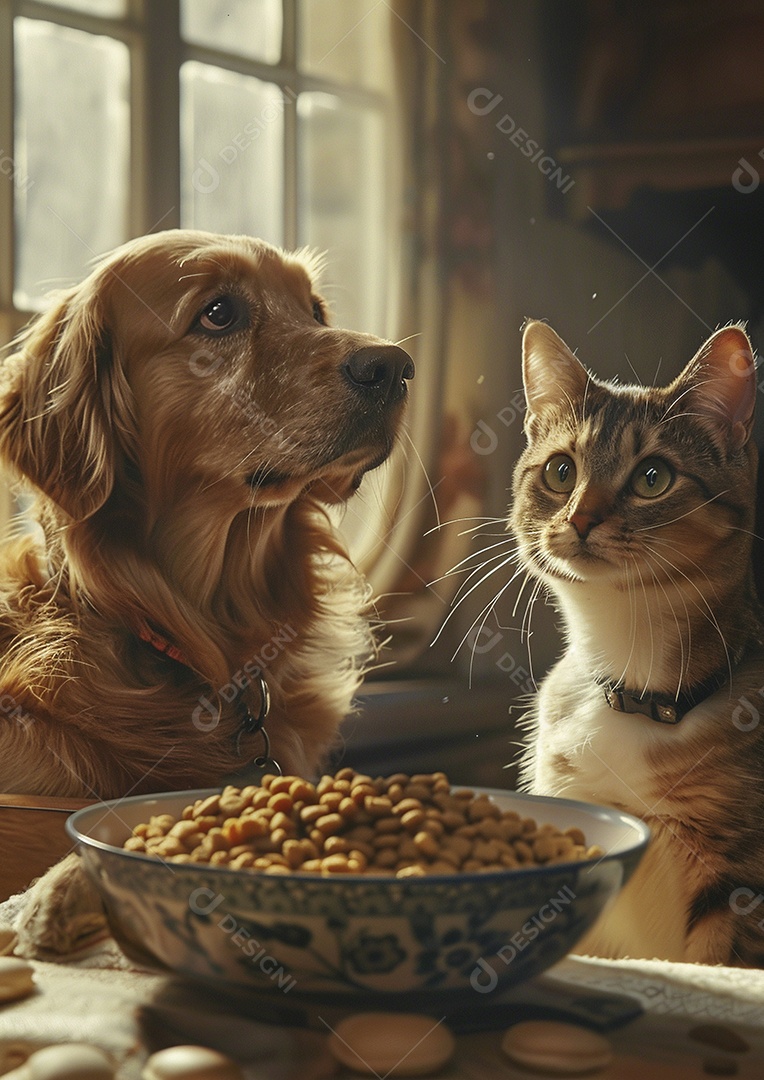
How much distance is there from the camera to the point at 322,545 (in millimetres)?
1543

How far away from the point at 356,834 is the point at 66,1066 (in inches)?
8.5

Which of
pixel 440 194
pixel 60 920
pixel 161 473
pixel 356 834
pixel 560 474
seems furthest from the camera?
pixel 440 194

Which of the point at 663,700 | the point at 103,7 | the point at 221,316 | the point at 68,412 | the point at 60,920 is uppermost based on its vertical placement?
Answer: the point at 103,7

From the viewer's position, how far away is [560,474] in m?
1.25

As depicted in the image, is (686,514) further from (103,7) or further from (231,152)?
(103,7)

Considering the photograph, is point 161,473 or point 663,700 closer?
point 663,700

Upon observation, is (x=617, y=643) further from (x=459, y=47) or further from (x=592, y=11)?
(x=459, y=47)

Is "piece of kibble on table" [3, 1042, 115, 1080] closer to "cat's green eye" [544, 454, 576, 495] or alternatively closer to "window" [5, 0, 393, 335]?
"cat's green eye" [544, 454, 576, 495]

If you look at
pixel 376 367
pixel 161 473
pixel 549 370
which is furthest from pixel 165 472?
pixel 549 370

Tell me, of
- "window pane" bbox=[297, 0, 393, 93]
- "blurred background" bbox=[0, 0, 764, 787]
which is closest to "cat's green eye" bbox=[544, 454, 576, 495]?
"blurred background" bbox=[0, 0, 764, 787]

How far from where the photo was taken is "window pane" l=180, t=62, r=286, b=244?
2.07 m

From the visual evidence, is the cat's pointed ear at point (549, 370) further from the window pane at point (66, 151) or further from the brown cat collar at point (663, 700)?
the window pane at point (66, 151)

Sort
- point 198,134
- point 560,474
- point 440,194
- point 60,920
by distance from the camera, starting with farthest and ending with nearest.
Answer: point 440,194 → point 198,134 → point 560,474 → point 60,920

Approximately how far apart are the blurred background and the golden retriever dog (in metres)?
0.36
